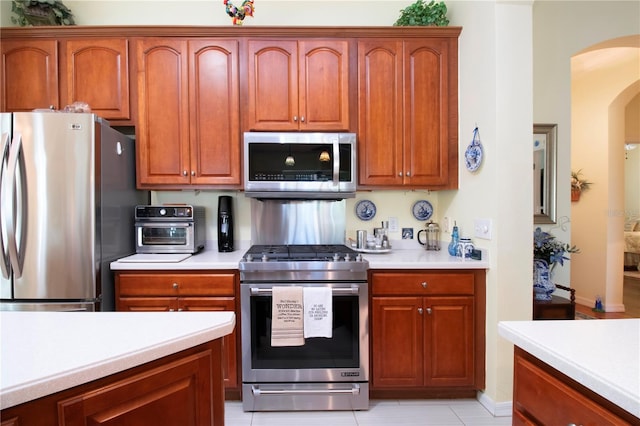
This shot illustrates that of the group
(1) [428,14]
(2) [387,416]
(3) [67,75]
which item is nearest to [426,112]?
(1) [428,14]

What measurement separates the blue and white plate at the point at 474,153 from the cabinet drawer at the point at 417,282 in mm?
724

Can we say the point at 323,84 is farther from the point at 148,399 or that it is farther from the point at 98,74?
the point at 148,399

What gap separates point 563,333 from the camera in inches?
33.6

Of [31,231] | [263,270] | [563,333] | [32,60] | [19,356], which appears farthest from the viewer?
[32,60]

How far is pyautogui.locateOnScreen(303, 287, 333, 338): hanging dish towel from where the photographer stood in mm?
1865

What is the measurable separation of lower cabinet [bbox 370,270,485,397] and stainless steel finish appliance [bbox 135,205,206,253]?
53.2 inches

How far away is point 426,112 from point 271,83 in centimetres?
117

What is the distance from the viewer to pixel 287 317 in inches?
73.7

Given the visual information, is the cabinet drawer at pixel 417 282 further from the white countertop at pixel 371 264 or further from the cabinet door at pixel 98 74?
the cabinet door at pixel 98 74

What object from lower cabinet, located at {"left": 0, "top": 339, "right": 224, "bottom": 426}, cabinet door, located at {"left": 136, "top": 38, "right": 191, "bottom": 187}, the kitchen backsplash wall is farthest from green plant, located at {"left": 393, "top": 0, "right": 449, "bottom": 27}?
lower cabinet, located at {"left": 0, "top": 339, "right": 224, "bottom": 426}

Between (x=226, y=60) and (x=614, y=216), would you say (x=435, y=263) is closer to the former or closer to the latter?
(x=226, y=60)

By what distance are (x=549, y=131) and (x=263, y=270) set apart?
8.67 ft

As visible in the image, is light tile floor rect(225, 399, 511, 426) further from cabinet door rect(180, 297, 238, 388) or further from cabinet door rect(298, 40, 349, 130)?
cabinet door rect(298, 40, 349, 130)

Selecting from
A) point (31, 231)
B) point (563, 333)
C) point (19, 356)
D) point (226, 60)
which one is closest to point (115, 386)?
point (19, 356)
